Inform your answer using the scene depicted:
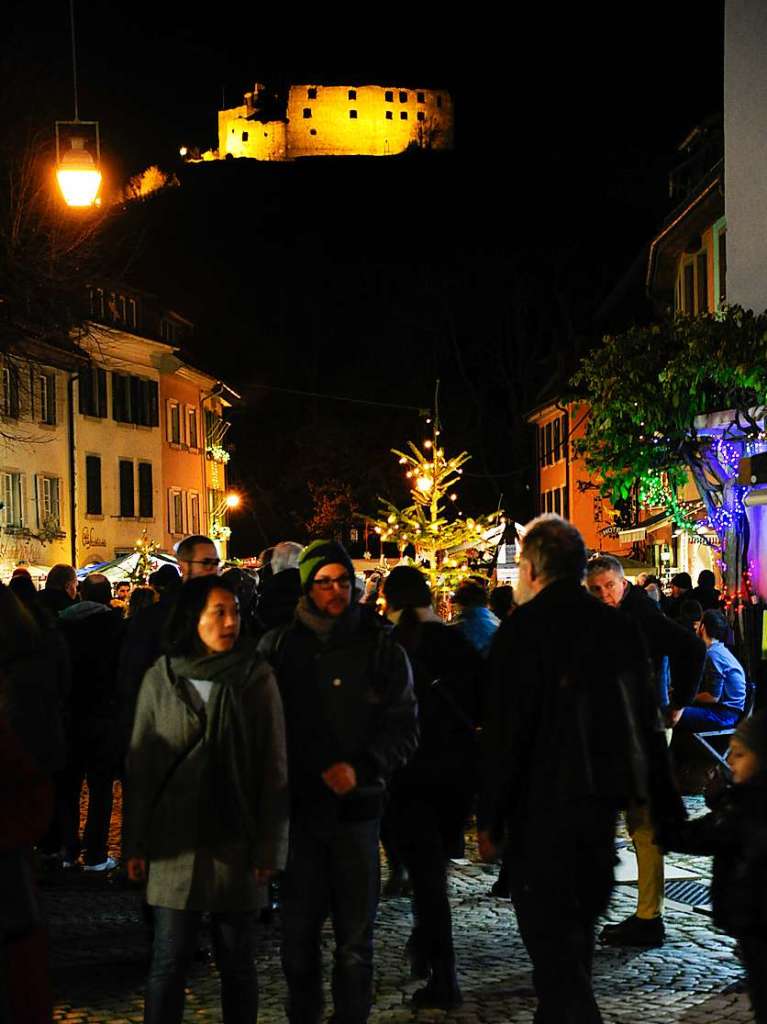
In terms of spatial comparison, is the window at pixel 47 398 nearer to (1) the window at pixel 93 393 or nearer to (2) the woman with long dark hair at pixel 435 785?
(1) the window at pixel 93 393

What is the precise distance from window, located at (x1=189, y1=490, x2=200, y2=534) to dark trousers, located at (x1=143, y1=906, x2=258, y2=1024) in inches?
2105

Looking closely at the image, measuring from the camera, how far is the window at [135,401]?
51281 mm

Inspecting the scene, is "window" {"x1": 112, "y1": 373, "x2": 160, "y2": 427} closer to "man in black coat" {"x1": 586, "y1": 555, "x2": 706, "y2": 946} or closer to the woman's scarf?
"man in black coat" {"x1": 586, "y1": 555, "x2": 706, "y2": 946}

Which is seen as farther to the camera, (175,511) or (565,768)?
(175,511)

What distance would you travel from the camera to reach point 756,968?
4.76 metres

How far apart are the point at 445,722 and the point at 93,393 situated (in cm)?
4347

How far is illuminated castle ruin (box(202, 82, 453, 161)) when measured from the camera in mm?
135375

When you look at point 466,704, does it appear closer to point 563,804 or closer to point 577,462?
point 563,804

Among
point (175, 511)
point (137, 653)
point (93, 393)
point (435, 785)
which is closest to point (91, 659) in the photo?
point (137, 653)

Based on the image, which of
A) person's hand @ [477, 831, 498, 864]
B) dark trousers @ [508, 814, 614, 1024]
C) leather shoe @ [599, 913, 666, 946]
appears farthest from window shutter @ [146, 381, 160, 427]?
dark trousers @ [508, 814, 614, 1024]

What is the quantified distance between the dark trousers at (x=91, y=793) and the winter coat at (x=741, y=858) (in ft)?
21.5

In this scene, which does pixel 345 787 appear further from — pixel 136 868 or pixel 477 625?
pixel 477 625

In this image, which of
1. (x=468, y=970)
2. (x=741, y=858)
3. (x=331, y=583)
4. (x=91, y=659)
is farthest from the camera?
(x=91, y=659)

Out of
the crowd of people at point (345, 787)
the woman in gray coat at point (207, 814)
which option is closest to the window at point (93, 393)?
the crowd of people at point (345, 787)
